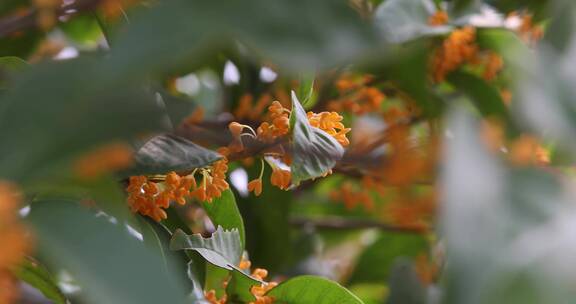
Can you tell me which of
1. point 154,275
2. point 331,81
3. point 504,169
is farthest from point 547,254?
point 331,81

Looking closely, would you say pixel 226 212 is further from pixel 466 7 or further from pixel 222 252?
pixel 466 7

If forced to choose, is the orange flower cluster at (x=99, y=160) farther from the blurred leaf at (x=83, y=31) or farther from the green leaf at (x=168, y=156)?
the blurred leaf at (x=83, y=31)

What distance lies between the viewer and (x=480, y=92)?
92cm

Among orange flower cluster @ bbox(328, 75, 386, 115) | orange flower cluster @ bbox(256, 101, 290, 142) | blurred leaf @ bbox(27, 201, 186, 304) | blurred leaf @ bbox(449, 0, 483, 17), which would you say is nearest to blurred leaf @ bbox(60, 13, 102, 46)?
orange flower cluster @ bbox(328, 75, 386, 115)

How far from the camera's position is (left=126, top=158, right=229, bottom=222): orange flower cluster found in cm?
58

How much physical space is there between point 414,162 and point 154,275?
129 millimetres

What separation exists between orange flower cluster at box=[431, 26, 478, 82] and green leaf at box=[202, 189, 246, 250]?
14.1 inches

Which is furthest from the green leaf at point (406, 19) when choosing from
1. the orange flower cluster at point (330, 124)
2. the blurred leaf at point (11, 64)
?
the blurred leaf at point (11, 64)

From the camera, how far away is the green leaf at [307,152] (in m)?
0.56

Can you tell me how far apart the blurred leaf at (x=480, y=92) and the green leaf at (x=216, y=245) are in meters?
0.37

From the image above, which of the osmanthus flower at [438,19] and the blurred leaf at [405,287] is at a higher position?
the osmanthus flower at [438,19]

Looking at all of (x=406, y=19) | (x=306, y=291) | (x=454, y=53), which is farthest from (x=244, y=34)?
(x=454, y=53)

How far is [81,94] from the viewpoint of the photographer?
32cm

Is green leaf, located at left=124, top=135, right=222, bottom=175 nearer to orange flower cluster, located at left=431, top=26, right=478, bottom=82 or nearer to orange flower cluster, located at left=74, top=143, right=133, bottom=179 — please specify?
orange flower cluster, located at left=74, top=143, right=133, bottom=179
